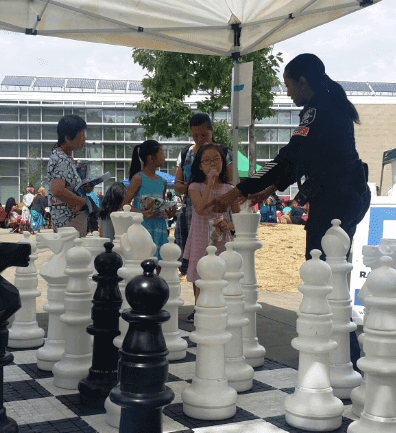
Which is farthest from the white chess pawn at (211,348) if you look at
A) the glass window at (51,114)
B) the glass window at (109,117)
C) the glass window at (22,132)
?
the glass window at (22,132)

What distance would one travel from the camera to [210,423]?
224cm

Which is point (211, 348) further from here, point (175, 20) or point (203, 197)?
point (175, 20)

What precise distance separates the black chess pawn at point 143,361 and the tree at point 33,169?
4207 cm

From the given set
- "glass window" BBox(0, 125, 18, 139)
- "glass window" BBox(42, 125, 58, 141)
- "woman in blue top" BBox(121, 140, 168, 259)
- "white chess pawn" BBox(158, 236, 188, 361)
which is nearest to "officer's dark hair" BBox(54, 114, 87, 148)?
"woman in blue top" BBox(121, 140, 168, 259)

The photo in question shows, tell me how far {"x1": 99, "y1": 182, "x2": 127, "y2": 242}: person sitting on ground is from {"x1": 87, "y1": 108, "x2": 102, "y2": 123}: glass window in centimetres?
3990

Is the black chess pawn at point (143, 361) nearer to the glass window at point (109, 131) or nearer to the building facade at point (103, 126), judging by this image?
the building facade at point (103, 126)

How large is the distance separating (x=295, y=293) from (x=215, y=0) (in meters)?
3.45

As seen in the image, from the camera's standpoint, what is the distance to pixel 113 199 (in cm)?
571

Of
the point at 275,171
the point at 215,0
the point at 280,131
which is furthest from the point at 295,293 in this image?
the point at 280,131

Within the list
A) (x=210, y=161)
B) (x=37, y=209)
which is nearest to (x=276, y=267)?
(x=210, y=161)

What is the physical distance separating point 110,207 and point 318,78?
3.17 m

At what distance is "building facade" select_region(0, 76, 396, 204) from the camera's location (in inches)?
1737

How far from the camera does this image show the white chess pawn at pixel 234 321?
258 cm

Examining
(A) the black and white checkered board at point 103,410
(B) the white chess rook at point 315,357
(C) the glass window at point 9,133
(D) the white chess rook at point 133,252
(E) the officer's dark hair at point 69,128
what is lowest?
(A) the black and white checkered board at point 103,410
